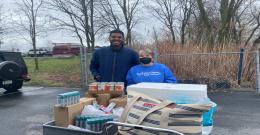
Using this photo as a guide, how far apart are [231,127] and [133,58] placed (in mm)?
2827

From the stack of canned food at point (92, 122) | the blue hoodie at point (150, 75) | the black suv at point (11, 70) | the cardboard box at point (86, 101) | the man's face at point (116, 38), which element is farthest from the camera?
the black suv at point (11, 70)

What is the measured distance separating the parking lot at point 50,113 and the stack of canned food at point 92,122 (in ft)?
11.0

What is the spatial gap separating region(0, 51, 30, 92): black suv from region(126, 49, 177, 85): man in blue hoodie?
6.90m

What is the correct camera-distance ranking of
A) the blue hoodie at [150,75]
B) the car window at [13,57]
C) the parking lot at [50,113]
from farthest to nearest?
the car window at [13,57] < the parking lot at [50,113] < the blue hoodie at [150,75]

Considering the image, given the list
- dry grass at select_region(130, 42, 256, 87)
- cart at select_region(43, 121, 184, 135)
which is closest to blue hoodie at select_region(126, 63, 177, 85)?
cart at select_region(43, 121, 184, 135)

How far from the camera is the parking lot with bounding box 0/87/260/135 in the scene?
19.2 feet

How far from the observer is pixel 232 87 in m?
10.8

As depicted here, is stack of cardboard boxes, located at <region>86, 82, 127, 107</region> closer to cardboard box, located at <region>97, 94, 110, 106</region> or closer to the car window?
cardboard box, located at <region>97, 94, 110, 106</region>

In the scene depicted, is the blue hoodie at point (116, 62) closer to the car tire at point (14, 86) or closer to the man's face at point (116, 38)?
the man's face at point (116, 38)

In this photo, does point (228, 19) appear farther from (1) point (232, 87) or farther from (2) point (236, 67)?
(1) point (232, 87)

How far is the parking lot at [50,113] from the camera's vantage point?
5.86m

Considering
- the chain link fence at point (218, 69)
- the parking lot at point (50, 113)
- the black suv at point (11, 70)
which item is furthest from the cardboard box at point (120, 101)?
the chain link fence at point (218, 69)

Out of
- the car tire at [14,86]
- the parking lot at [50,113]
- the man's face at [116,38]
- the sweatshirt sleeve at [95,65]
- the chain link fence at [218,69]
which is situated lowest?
the parking lot at [50,113]

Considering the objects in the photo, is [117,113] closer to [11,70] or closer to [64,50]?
[11,70]
